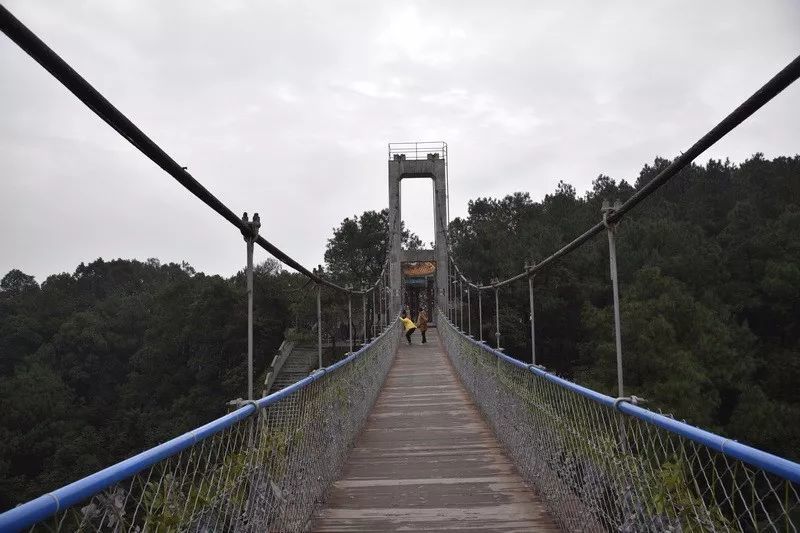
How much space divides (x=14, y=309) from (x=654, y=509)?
46452 mm

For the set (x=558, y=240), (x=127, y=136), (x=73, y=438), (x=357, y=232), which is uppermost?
(x=357, y=232)

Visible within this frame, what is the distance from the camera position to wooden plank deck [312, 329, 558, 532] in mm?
2635

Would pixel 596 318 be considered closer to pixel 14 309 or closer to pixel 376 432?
pixel 376 432

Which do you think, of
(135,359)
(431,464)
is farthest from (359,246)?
(431,464)

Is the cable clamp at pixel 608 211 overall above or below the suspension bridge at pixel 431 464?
above

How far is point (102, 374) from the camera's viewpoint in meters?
33.8

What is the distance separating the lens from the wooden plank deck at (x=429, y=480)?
263 cm

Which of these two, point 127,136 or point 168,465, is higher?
point 127,136

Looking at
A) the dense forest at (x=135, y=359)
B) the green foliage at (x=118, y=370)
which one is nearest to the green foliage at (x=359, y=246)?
the dense forest at (x=135, y=359)

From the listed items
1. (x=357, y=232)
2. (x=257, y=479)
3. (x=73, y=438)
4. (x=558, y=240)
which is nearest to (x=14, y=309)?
(x=73, y=438)

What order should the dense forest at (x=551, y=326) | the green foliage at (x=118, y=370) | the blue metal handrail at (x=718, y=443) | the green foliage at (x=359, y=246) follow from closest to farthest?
1. the blue metal handrail at (x=718, y=443)
2. the dense forest at (x=551, y=326)
3. the green foliage at (x=118, y=370)
4. the green foliage at (x=359, y=246)

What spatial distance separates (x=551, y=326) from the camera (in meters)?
23.1

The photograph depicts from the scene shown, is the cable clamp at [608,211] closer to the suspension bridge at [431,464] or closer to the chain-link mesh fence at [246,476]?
the suspension bridge at [431,464]

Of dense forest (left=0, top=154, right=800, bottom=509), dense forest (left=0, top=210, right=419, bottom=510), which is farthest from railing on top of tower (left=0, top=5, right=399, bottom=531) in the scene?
dense forest (left=0, top=210, right=419, bottom=510)
